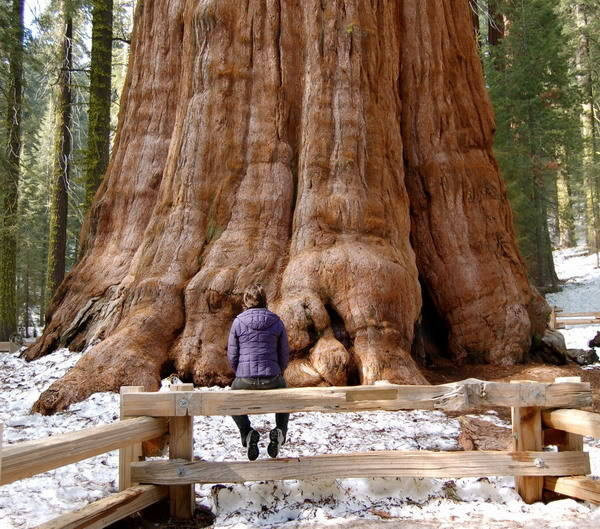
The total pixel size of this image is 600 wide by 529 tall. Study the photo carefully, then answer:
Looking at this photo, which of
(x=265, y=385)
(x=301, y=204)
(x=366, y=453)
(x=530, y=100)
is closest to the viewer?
(x=366, y=453)

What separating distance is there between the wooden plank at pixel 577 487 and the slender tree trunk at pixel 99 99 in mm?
12138

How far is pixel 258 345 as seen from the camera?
203 inches

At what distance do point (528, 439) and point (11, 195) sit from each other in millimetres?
16410

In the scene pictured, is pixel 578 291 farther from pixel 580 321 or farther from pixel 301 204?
pixel 301 204

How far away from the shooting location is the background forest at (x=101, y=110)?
1566 centimetres

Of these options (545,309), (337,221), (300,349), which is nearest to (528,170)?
(545,309)

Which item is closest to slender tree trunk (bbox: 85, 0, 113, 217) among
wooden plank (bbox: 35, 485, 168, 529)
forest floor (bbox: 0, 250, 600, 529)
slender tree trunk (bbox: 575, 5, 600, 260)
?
forest floor (bbox: 0, 250, 600, 529)

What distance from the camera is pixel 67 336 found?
9227 mm

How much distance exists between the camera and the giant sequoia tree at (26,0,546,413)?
24.1ft

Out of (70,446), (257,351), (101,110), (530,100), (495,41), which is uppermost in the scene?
(495,41)

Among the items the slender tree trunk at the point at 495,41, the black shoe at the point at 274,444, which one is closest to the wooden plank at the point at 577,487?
the black shoe at the point at 274,444

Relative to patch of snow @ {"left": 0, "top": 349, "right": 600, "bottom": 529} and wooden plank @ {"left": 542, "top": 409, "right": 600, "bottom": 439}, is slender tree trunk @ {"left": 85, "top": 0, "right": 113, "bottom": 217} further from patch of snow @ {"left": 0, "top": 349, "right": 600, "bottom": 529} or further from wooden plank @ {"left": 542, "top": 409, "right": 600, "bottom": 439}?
wooden plank @ {"left": 542, "top": 409, "right": 600, "bottom": 439}

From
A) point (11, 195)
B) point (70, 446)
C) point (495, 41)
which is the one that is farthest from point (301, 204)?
point (495, 41)

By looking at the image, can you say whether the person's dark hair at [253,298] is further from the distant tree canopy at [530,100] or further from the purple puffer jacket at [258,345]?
the distant tree canopy at [530,100]
